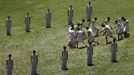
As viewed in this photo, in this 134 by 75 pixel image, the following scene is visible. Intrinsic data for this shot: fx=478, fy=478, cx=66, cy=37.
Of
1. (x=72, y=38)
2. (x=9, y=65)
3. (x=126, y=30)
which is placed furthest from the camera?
(x=126, y=30)

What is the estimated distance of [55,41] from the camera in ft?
134

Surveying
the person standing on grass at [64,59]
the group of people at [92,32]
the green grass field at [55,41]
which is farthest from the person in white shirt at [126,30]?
the person standing on grass at [64,59]

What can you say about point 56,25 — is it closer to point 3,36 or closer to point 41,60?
point 3,36

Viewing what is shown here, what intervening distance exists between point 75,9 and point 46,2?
5739 millimetres

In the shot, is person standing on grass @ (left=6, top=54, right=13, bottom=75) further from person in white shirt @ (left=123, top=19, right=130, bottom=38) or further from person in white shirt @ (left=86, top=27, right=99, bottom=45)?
person in white shirt @ (left=123, top=19, right=130, bottom=38)

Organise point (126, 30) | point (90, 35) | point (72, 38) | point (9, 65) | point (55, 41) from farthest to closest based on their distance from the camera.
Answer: point (55, 41)
point (126, 30)
point (72, 38)
point (90, 35)
point (9, 65)

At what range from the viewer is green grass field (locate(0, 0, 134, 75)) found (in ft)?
112

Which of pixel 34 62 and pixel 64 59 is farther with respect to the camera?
A: pixel 64 59

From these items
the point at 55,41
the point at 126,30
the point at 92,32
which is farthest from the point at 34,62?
the point at 126,30

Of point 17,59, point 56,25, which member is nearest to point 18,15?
point 56,25

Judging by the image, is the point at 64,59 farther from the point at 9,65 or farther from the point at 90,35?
the point at 90,35

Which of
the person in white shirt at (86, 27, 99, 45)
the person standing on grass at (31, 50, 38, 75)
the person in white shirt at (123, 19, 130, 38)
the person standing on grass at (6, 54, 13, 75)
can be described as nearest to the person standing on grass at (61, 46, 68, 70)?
the person standing on grass at (31, 50, 38, 75)

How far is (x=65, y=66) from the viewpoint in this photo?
113 ft

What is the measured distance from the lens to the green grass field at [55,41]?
112ft
